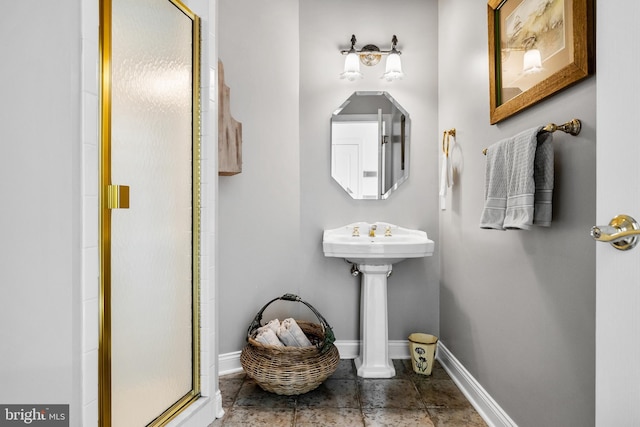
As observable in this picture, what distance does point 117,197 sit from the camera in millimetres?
1208

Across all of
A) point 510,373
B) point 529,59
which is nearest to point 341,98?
→ point 529,59

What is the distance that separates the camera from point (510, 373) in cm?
160

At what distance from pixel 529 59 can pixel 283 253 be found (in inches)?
69.4

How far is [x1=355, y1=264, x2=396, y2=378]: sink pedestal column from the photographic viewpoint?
7.62ft

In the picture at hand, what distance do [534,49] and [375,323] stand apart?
1.63 metres

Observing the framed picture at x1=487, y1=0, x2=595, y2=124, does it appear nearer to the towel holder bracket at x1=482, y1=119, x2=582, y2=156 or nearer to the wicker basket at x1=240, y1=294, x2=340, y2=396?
the towel holder bracket at x1=482, y1=119, x2=582, y2=156

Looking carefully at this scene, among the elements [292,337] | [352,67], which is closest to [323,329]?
[292,337]

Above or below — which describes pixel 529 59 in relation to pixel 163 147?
above
